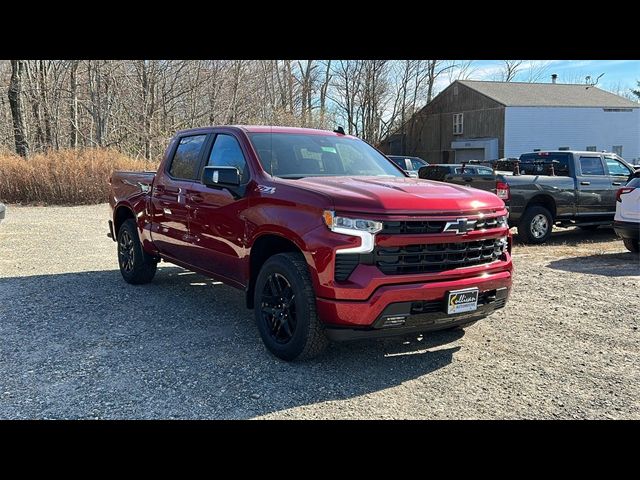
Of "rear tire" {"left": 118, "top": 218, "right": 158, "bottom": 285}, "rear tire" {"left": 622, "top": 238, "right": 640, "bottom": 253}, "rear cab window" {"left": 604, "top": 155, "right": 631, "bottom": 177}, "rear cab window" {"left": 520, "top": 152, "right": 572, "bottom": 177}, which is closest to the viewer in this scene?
"rear tire" {"left": 118, "top": 218, "right": 158, "bottom": 285}

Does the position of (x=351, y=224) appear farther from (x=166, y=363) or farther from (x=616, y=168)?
(x=616, y=168)

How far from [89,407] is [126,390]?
316mm

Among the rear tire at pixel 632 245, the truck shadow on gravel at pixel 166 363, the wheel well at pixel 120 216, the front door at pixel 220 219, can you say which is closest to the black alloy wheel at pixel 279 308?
the truck shadow on gravel at pixel 166 363

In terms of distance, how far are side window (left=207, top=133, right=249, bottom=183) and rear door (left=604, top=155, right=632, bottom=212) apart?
382 inches

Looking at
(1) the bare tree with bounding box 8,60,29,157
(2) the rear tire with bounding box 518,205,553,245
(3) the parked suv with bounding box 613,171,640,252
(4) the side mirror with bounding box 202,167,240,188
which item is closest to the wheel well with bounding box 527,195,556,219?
(2) the rear tire with bounding box 518,205,553,245

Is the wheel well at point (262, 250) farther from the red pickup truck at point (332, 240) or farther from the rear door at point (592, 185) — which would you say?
the rear door at point (592, 185)

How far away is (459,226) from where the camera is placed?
404cm

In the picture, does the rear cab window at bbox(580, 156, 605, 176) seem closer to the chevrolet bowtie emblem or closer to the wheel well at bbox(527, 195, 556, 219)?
the wheel well at bbox(527, 195, 556, 219)

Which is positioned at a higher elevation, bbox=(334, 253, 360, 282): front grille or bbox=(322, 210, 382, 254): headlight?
bbox=(322, 210, 382, 254): headlight

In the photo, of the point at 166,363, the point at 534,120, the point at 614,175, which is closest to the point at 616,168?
the point at 614,175

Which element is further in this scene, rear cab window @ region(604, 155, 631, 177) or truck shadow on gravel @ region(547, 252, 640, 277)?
rear cab window @ region(604, 155, 631, 177)

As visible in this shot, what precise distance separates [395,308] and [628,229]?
7.41m

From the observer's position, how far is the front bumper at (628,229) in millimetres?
9128

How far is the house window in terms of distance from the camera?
4288 centimetres
